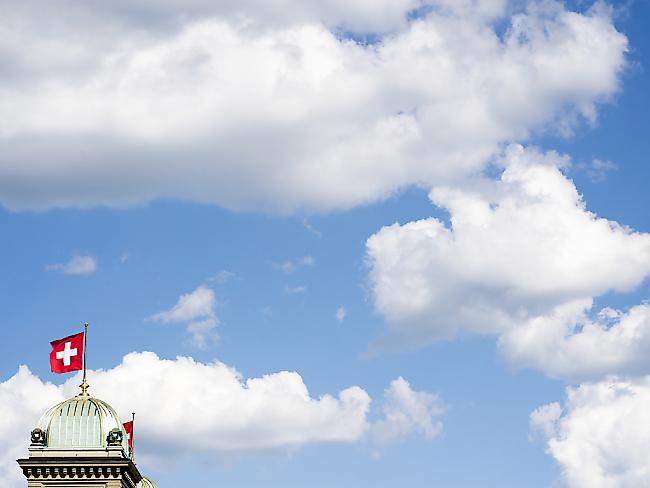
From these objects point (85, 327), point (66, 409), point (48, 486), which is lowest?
point (48, 486)

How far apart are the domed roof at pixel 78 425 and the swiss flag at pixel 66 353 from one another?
3.73 m

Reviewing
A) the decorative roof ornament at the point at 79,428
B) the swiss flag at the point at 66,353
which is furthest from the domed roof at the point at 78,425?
the swiss flag at the point at 66,353

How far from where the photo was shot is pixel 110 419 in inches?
3994

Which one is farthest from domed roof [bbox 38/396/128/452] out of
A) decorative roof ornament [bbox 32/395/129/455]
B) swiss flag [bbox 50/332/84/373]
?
swiss flag [bbox 50/332/84/373]

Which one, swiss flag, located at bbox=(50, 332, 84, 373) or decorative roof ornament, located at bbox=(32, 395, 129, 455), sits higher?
swiss flag, located at bbox=(50, 332, 84, 373)

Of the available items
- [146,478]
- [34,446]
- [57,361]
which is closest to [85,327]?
[57,361]

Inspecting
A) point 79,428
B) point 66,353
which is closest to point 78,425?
point 79,428

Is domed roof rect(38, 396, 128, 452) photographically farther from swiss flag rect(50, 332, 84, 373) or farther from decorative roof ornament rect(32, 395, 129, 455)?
swiss flag rect(50, 332, 84, 373)

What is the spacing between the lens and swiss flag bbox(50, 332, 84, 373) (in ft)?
343

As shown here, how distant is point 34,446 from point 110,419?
6.14 metres

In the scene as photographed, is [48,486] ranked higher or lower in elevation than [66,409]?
lower

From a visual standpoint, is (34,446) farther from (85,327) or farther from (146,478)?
(146,478)

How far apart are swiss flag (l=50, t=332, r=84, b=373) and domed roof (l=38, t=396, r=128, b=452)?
3.73m

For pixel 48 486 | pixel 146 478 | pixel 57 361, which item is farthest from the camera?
pixel 146 478
